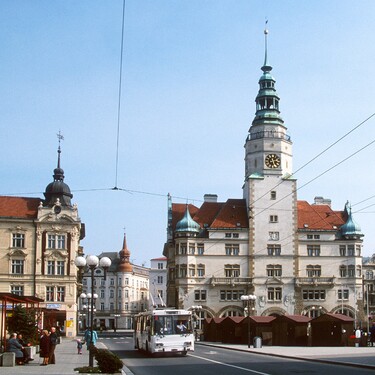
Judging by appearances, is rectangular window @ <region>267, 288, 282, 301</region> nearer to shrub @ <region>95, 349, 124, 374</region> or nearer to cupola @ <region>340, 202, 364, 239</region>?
cupola @ <region>340, 202, 364, 239</region>

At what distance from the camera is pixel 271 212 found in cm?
9094

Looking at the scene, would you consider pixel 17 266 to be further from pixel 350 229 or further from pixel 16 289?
pixel 350 229

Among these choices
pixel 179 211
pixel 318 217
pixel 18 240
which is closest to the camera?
pixel 18 240

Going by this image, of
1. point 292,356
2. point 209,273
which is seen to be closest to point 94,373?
point 292,356

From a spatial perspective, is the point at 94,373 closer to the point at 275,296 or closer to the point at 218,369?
the point at 218,369

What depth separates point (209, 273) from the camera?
8981cm

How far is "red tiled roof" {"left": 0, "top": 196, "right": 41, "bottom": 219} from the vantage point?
7869 centimetres

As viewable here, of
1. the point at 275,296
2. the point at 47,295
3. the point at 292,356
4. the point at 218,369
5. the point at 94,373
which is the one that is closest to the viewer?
the point at 94,373

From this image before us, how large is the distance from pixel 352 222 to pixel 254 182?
13858mm

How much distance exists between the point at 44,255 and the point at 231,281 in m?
24.0

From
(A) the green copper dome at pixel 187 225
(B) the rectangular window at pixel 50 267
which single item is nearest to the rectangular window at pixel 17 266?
(B) the rectangular window at pixel 50 267

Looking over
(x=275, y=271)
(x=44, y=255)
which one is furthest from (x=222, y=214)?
(x=44, y=255)

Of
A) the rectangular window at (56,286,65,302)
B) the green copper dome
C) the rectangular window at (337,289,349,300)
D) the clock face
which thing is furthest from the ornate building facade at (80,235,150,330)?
the rectangular window at (56,286,65,302)

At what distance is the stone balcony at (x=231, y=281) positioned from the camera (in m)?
88.7
